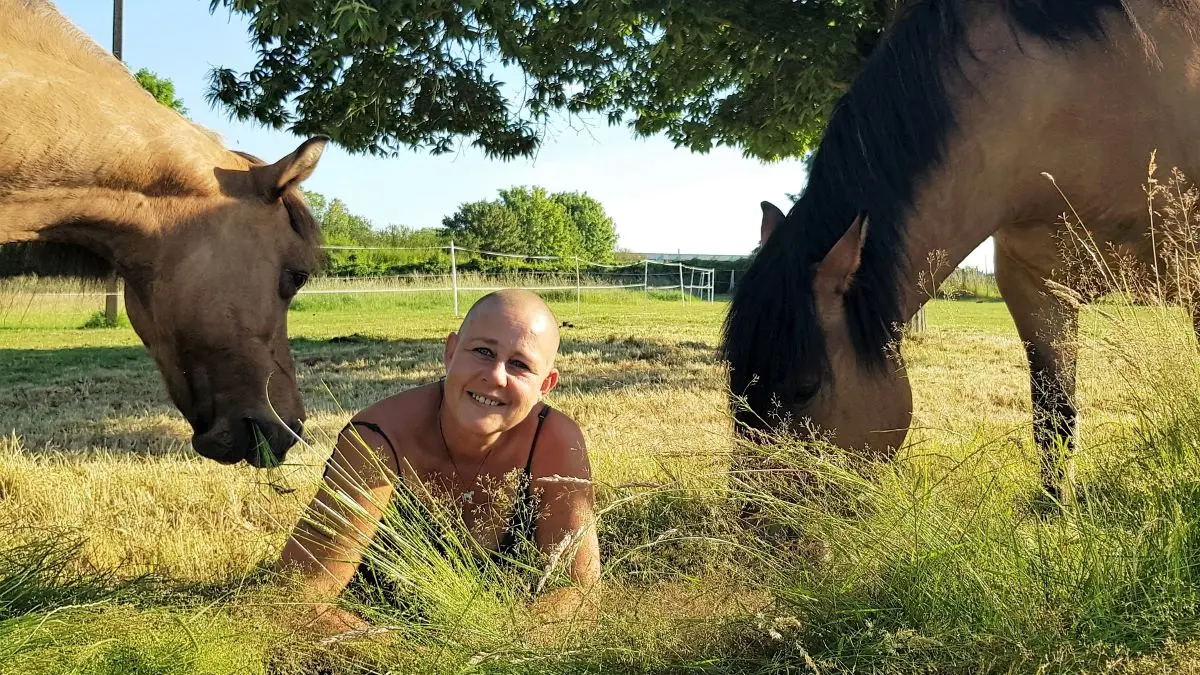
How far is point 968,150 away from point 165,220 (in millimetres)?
2802

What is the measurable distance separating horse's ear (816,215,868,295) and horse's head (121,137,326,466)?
183cm

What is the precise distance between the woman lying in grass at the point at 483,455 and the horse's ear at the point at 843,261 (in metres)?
1.01

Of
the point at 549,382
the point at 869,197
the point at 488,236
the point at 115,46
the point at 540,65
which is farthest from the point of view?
the point at 488,236

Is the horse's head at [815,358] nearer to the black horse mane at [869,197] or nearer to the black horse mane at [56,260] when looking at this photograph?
the black horse mane at [869,197]

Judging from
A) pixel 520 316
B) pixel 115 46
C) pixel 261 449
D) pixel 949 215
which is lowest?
pixel 261 449

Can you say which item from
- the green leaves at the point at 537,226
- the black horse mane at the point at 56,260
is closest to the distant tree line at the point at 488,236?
the green leaves at the point at 537,226

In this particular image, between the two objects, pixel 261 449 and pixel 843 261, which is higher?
pixel 843 261

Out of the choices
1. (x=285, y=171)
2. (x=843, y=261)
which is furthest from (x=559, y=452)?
(x=285, y=171)

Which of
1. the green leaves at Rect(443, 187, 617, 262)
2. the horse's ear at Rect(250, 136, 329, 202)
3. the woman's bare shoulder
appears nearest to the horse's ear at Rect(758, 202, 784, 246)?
the woman's bare shoulder

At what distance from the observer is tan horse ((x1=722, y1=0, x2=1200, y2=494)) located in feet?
9.78

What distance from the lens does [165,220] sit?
298 cm

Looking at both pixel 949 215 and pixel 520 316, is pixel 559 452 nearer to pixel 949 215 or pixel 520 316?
pixel 520 316

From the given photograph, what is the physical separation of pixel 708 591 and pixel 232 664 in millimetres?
949

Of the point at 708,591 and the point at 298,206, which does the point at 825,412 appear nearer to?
the point at 708,591
